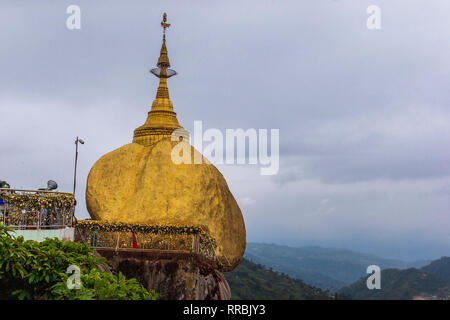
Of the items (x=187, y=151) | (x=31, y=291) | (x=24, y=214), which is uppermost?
(x=187, y=151)

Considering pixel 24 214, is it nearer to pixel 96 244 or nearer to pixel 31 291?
pixel 96 244

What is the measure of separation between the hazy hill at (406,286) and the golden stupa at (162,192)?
306 ft

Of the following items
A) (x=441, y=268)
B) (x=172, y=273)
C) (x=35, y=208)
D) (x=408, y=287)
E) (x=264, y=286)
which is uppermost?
(x=35, y=208)

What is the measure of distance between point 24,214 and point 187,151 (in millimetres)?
9537

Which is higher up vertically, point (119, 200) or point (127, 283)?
point (119, 200)

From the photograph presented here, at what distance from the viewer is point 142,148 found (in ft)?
85.0

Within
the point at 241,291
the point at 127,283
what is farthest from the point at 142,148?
the point at 241,291

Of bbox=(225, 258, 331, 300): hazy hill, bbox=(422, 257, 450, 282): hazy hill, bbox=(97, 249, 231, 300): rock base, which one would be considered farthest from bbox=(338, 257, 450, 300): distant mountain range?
bbox=(97, 249, 231, 300): rock base

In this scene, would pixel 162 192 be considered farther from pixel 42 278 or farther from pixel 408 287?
pixel 408 287

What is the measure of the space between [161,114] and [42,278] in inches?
677

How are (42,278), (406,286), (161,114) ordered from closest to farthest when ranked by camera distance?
(42,278) < (161,114) < (406,286)

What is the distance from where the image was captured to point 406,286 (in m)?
115

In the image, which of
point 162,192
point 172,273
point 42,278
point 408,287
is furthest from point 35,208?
point 408,287

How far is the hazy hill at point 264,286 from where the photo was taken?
249 feet
